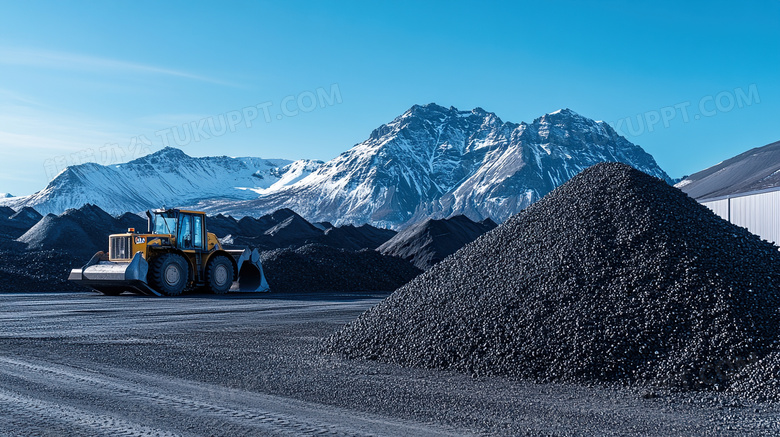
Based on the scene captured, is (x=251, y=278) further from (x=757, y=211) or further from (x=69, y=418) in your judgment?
(x=757, y=211)

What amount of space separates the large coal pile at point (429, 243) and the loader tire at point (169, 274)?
56.4 feet

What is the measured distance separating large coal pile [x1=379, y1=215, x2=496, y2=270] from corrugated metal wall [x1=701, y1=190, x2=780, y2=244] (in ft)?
42.8

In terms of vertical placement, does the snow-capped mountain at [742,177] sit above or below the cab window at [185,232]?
above

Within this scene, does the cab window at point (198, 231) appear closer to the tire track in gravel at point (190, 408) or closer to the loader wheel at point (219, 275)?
the loader wheel at point (219, 275)

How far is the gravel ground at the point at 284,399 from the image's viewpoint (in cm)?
503

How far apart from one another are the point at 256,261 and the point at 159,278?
368 cm

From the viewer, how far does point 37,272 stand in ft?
75.4

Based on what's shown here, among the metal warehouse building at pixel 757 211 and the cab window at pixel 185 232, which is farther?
the metal warehouse building at pixel 757 211

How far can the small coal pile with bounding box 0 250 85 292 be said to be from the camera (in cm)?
2172

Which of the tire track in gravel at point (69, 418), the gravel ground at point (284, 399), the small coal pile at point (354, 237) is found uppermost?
the small coal pile at point (354, 237)

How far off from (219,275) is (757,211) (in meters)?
19.0

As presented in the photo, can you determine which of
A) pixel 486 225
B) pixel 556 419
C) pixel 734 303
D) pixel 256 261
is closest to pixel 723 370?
pixel 734 303

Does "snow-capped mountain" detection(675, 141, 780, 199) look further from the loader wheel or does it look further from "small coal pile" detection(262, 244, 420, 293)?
the loader wheel

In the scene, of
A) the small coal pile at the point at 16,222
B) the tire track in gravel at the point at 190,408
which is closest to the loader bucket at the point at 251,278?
the tire track in gravel at the point at 190,408
